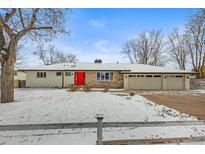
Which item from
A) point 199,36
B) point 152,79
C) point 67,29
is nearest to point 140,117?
point 67,29

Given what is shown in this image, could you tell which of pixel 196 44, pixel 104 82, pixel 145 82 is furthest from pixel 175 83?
pixel 196 44

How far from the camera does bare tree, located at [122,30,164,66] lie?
39156mm

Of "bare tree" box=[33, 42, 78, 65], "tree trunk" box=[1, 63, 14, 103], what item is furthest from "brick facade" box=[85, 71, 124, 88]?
"bare tree" box=[33, 42, 78, 65]

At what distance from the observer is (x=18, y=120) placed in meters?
6.45

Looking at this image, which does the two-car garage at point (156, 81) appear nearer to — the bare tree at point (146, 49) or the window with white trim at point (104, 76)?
the window with white trim at point (104, 76)

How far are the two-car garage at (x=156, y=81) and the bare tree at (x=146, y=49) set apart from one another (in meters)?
17.5

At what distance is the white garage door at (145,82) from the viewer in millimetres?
21422

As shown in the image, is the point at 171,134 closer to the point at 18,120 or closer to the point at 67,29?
the point at 18,120

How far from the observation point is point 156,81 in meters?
21.5

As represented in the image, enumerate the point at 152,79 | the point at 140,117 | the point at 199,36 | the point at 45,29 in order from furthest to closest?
the point at 199,36 → the point at 152,79 → the point at 45,29 → the point at 140,117

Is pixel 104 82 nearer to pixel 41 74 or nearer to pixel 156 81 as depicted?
pixel 156 81

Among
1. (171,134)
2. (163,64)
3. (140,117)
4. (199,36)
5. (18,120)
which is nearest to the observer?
(171,134)
